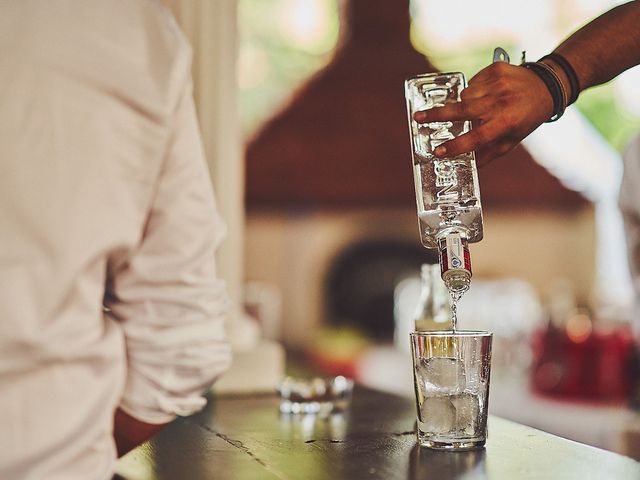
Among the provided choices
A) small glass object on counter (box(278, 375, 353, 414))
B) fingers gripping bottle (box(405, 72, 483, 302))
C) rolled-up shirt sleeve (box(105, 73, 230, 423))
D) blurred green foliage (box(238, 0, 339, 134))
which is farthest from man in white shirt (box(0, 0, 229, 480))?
blurred green foliage (box(238, 0, 339, 134))

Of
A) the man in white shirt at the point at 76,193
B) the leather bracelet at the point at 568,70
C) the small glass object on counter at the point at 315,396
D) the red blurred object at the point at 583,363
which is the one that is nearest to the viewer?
the man in white shirt at the point at 76,193

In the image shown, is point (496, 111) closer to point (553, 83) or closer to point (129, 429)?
point (553, 83)

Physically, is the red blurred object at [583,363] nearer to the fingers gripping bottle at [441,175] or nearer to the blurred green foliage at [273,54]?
the fingers gripping bottle at [441,175]

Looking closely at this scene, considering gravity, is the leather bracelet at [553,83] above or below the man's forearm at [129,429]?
above

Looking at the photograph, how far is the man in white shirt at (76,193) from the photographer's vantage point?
0.69 meters

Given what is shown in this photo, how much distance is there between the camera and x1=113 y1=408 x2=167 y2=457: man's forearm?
0.87m

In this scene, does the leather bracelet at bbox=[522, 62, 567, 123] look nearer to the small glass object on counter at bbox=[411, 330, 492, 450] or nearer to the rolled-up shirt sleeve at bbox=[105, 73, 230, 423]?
the small glass object on counter at bbox=[411, 330, 492, 450]

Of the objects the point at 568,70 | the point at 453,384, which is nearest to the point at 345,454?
the point at 453,384

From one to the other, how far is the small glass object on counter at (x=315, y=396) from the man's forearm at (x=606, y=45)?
57cm

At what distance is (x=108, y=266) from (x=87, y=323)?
0.10 meters

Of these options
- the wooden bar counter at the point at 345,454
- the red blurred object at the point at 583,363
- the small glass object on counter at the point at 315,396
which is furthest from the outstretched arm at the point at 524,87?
the red blurred object at the point at 583,363

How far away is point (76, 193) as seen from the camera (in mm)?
704

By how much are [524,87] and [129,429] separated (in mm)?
542

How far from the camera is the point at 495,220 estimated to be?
6.85m
